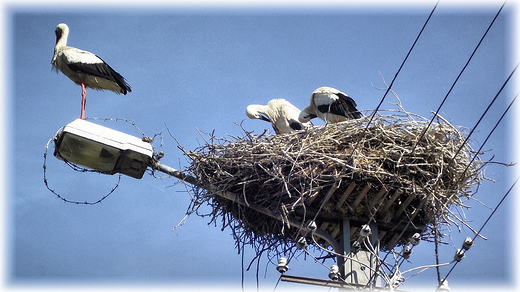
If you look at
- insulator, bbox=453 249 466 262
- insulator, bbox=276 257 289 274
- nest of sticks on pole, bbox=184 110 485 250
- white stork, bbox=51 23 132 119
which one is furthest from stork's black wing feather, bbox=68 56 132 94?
insulator, bbox=453 249 466 262

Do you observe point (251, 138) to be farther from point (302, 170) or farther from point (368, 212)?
point (368, 212)

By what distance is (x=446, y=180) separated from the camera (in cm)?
722

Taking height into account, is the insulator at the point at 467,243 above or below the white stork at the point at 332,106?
below

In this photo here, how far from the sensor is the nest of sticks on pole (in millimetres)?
6871

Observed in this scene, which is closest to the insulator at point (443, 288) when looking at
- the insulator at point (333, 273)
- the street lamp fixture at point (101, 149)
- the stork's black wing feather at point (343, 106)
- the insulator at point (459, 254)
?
the insulator at point (459, 254)

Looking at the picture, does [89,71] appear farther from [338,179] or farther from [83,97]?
[338,179]

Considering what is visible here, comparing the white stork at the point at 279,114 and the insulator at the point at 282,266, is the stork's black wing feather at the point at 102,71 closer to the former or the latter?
the white stork at the point at 279,114

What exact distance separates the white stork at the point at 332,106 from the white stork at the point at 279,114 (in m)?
0.66

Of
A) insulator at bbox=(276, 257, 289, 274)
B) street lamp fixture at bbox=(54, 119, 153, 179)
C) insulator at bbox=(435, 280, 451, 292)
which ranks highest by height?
street lamp fixture at bbox=(54, 119, 153, 179)

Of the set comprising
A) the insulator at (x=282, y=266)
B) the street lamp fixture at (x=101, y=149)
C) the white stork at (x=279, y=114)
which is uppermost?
the white stork at (x=279, y=114)

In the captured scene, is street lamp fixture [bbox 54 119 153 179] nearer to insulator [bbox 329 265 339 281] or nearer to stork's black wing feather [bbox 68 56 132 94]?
insulator [bbox 329 265 339 281]

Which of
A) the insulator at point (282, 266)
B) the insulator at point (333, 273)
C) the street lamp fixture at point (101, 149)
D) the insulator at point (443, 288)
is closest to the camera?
the insulator at point (443, 288)

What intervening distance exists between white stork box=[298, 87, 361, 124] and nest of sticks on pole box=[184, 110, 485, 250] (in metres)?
1.70

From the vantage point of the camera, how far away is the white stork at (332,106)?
30.2 feet
